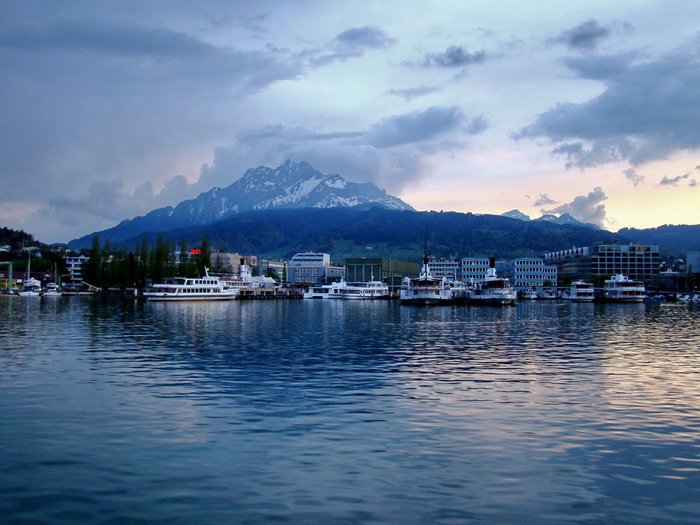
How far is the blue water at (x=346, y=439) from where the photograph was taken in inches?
628

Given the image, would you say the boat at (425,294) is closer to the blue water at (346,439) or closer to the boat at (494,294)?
the boat at (494,294)

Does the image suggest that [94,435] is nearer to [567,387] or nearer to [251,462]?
[251,462]

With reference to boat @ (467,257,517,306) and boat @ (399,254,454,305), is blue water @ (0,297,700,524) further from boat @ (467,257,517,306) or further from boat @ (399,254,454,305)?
boat @ (467,257,517,306)

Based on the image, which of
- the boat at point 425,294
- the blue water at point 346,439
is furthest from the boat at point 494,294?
the blue water at point 346,439

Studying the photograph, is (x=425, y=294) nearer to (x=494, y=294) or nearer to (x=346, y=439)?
(x=494, y=294)

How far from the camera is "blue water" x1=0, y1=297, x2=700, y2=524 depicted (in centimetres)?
1596

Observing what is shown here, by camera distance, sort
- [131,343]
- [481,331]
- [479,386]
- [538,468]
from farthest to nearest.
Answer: [481,331] < [131,343] < [479,386] < [538,468]

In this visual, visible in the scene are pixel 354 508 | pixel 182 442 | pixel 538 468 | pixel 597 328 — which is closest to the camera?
pixel 354 508

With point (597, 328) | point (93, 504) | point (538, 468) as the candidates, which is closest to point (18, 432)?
point (93, 504)

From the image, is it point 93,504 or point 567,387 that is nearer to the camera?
point 93,504

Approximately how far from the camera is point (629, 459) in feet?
66.3

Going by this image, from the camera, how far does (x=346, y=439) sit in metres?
22.2

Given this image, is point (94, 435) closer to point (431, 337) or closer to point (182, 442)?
point (182, 442)

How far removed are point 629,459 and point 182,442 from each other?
46.4 ft
